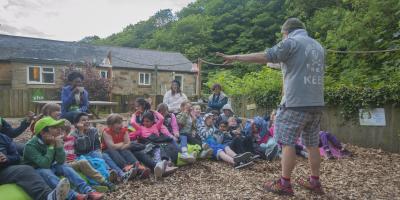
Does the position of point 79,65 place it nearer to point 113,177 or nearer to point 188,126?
point 188,126

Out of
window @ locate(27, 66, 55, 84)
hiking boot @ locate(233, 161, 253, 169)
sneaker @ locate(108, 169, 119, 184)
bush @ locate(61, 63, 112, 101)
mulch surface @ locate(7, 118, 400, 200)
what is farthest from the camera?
window @ locate(27, 66, 55, 84)

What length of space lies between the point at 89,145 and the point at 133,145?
0.59 meters

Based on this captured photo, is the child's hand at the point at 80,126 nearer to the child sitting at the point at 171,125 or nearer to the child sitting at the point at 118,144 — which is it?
the child sitting at the point at 118,144

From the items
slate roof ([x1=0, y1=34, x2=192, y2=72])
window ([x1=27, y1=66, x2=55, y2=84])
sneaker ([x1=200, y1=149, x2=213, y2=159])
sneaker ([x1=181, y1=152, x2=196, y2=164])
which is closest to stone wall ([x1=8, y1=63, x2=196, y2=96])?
window ([x1=27, y1=66, x2=55, y2=84])

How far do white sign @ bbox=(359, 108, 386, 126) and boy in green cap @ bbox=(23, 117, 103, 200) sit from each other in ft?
16.8

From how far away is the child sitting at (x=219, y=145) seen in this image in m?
4.47

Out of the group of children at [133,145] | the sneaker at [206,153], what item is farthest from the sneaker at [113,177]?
the sneaker at [206,153]

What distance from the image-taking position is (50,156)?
9.99 feet

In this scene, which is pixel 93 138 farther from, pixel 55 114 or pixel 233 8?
pixel 233 8

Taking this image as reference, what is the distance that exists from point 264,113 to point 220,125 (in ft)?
11.2

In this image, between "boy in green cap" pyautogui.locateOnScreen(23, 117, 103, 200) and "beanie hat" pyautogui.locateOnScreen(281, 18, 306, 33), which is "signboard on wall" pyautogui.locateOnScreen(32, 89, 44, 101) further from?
"beanie hat" pyautogui.locateOnScreen(281, 18, 306, 33)

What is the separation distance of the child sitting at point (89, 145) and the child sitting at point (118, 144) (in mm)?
98

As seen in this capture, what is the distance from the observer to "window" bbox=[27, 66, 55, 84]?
57.7 ft

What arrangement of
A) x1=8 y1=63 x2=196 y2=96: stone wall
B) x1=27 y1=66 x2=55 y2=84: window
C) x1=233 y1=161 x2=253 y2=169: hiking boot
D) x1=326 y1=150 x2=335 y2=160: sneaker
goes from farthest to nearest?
x1=27 y1=66 x2=55 y2=84: window, x1=8 y1=63 x2=196 y2=96: stone wall, x1=326 y1=150 x2=335 y2=160: sneaker, x1=233 y1=161 x2=253 y2=169: hiking boot
